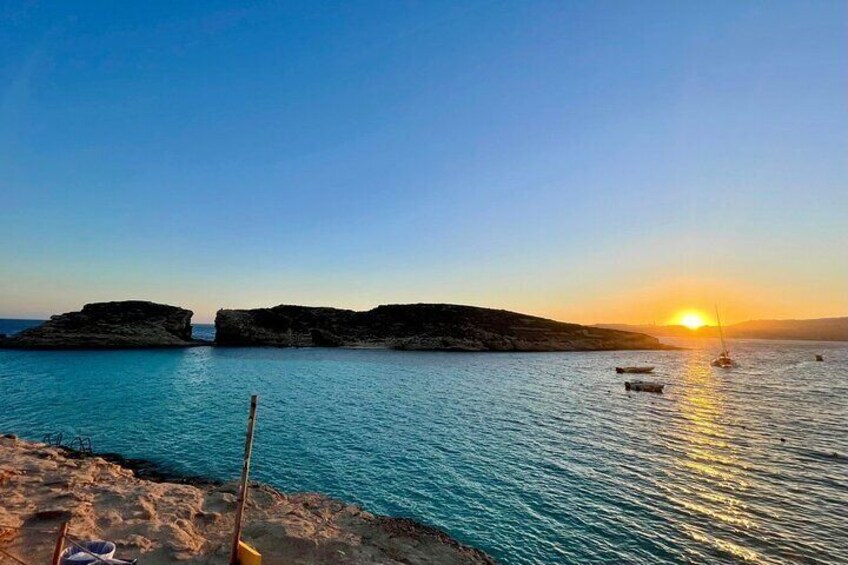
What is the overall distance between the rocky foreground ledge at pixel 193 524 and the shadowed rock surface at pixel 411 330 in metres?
118

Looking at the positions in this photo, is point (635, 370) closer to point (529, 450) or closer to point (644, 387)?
point (644, 387)

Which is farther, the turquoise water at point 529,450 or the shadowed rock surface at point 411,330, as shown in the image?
the shadowed rock surface at point 411,330

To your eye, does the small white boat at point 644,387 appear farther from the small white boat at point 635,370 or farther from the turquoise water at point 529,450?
the small white boat at point 635,370

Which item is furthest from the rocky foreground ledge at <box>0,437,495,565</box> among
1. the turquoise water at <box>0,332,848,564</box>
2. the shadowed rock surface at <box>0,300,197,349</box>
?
the shadowed rock surface at <box>0,300,197,349</box>

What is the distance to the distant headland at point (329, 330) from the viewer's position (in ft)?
358

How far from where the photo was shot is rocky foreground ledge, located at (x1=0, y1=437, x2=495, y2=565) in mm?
13219

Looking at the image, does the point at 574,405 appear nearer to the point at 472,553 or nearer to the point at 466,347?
the point at 472,553

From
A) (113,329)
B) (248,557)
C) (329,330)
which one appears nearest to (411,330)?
(329,330)

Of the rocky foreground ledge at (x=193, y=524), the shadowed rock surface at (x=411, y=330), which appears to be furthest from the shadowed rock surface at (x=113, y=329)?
the rocky foreground ledge at (x=193, y=524)

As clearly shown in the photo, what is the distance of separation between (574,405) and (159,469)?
37512 mm

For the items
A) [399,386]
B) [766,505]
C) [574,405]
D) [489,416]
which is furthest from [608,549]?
[399,386]

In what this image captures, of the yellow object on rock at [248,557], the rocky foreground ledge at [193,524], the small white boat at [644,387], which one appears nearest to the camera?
the yellow object on rock at [248,557]

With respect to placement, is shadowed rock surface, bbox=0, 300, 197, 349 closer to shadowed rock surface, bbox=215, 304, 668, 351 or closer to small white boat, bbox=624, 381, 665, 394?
shadowed rock surface, bbox=215, 304, 668, 351

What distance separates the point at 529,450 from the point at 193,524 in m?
20.2
